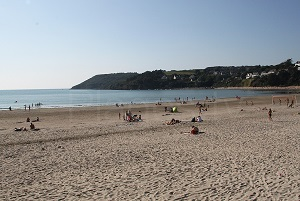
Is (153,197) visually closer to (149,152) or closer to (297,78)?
(149,152)

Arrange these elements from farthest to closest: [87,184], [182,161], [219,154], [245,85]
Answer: [245,85], [219,154], [182,161], [87,184]

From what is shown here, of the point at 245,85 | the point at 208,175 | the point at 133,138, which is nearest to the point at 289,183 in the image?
the point at 208,175

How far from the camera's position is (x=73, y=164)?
452 inches

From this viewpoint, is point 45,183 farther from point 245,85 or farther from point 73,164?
point 245,85

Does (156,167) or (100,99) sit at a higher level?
(100,99)

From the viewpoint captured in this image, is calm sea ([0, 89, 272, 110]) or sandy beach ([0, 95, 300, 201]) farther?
calm sea ([0, 89, 272, 110])

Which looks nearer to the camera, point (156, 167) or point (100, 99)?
point (156, 167)

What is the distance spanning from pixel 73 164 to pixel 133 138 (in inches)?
248

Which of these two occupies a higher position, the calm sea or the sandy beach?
the calm sea

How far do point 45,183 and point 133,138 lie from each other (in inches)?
340

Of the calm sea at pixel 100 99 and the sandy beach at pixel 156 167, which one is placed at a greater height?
the calm sea at pixel 100 99

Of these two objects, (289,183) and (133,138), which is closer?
(289,183)

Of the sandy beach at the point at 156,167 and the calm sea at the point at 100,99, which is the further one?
the calm sea at the point at 100,99

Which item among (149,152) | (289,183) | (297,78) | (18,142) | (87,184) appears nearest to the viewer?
(289,183)
